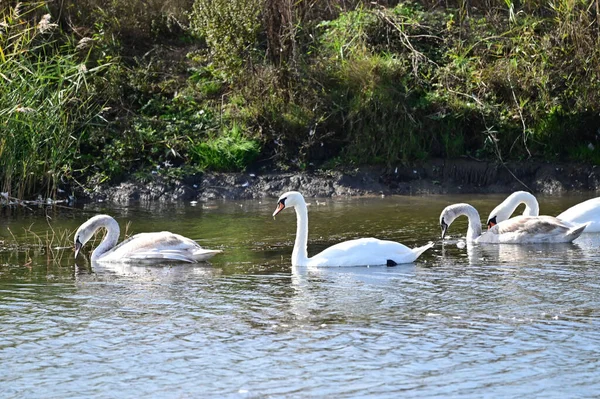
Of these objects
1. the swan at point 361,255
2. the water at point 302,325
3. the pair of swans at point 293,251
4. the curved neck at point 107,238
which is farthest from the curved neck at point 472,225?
the curved neck at point 107,238

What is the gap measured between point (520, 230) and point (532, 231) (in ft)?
0.45

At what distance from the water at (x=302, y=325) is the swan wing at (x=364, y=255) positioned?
112 mm

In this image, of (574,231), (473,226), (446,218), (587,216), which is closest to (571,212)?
(587,216)

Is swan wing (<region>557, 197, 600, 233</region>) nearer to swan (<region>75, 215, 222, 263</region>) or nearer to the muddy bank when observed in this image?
the muddy bank

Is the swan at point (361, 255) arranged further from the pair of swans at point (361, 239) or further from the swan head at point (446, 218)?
the swan head at point (446, 218)

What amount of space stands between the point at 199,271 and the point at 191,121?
7509 millimetres

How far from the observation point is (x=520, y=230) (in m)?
12.9

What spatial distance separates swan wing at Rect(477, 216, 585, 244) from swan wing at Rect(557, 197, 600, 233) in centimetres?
27

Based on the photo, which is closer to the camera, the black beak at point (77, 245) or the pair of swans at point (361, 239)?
the pair of swans at point (361, 239)

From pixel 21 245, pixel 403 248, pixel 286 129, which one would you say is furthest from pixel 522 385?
pixel 286 129

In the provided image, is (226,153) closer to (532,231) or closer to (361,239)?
(532,231)

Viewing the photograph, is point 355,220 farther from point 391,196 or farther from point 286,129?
point 286,129

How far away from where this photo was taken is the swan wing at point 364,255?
11.3m

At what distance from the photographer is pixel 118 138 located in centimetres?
1805
